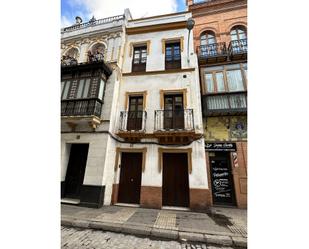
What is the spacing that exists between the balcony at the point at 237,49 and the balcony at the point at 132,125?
6.21 metres

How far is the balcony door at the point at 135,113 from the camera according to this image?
780 cm

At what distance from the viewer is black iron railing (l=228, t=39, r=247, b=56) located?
869 centimetres

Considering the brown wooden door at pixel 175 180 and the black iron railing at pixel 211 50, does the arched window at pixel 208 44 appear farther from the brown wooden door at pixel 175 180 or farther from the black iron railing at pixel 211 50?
the brown wooden door at pixel 175 180

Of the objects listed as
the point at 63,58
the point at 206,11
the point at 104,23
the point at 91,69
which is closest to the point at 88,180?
the point at 91,69

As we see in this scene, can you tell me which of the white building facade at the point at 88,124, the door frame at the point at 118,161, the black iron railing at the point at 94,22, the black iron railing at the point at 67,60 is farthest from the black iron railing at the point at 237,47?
the black iron railing at the point at 67,60

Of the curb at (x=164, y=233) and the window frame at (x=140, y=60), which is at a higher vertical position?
the window frame at (x=140, y=60)

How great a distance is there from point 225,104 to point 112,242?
7.55m

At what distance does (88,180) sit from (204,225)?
16.5 ft

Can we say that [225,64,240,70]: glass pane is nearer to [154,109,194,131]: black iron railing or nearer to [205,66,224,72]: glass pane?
[205,66,224,72]: glass pane

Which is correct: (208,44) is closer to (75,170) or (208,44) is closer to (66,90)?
(66,90)

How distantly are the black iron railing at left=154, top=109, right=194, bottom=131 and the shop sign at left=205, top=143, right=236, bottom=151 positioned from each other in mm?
1628
